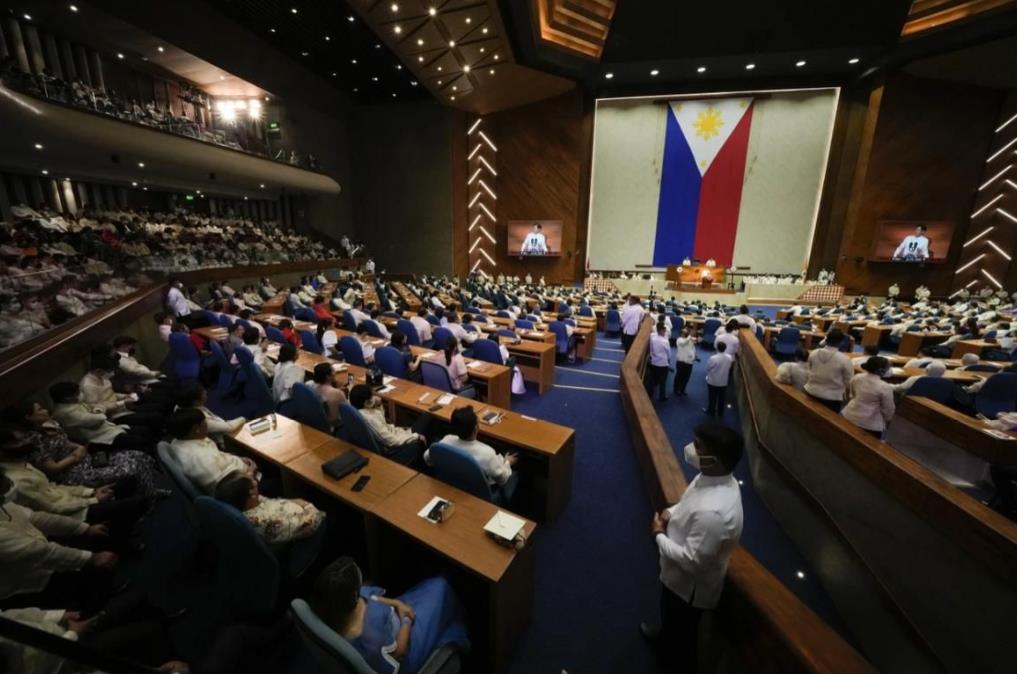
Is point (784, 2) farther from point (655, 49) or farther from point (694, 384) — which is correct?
point (694, 384)

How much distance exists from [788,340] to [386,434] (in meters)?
8.35

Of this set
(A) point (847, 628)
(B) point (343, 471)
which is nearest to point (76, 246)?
(B) point (343, 471)

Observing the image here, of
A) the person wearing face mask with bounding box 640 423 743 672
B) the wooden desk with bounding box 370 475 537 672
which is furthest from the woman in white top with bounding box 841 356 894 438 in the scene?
the wooden desk with bounding box 370 475 537 672

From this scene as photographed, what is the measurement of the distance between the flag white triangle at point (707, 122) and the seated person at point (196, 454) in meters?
19.5

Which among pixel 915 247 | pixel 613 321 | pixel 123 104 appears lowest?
pixel 613 321

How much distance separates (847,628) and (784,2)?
586 inches

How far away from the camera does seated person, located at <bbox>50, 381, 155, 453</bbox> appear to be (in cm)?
329

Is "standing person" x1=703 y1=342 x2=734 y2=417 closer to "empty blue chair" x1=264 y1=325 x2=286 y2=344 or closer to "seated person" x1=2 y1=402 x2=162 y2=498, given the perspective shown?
"seated person" x1=2 y1=402 x2=162 y2=498

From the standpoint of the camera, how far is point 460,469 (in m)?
2.56

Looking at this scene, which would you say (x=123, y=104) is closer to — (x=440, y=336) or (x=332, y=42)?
(x=332, y=42)

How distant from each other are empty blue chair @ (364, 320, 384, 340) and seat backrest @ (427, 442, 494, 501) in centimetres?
442

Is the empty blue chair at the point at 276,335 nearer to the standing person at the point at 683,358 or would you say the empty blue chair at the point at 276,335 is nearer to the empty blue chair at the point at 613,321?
the standing person at the point at 683,358

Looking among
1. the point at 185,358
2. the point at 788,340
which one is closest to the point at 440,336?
the point at 185,358

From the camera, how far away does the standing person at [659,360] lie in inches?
235
